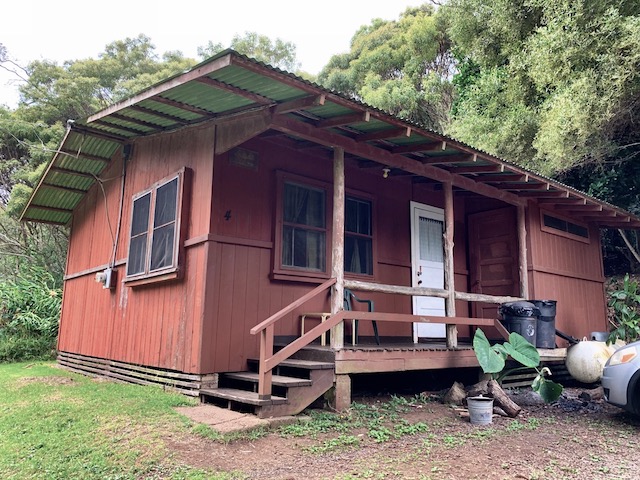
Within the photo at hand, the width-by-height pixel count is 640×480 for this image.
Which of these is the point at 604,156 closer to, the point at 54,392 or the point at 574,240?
the point at 574,240

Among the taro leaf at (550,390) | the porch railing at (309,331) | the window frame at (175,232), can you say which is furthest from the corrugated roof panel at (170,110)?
the taro leaf at (550,390)

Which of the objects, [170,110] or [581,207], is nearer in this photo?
[170,110]

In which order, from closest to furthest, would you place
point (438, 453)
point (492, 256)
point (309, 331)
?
point (438, 453) < point (309, 331) < point (492, 256)

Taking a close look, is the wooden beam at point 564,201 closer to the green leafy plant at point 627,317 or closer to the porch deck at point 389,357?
the green leafy plant at point 627,317

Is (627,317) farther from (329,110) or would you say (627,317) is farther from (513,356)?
(329,110)

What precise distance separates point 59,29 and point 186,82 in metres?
28.7

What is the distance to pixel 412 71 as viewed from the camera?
1858 centimetres

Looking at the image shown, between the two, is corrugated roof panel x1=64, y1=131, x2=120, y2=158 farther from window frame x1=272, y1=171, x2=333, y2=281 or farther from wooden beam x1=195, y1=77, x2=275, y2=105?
wooden beam x1=195, y1=77, x2=275, y2=105

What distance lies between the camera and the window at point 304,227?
575cm

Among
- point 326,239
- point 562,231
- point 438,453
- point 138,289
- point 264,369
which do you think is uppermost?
point 562,231

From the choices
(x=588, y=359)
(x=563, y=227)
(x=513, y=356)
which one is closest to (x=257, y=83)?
(x=513, y=356)

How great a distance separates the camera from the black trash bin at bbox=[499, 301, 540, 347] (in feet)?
20.6

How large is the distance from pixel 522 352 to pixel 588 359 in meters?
1.73

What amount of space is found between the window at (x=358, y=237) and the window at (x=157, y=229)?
217 cm
